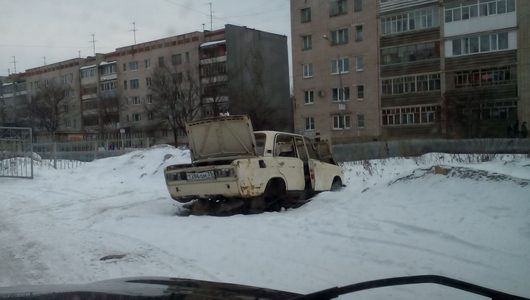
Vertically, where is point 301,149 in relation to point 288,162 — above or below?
above

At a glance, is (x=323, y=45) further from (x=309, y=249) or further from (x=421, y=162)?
(x=309, y=249)

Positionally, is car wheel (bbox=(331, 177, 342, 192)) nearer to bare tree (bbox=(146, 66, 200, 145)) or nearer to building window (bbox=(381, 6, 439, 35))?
building window (bbox=(381, 6, 439, 35))

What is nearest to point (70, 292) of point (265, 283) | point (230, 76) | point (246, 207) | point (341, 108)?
point (265, 283)

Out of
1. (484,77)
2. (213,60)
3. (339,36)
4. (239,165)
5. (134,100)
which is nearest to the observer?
(239,165)

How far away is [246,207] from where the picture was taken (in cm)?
991

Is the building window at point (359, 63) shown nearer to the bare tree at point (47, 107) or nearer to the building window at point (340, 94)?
the building window at point (340, 94)

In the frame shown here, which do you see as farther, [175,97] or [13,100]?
[13,100]

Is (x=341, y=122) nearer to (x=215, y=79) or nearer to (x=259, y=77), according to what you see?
(x=259, y=77)

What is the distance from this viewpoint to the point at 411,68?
4484 cm

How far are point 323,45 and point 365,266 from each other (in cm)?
4525

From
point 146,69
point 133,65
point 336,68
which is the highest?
point 133,65

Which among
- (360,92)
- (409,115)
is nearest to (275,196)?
(409,115)

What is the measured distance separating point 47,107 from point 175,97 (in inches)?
684

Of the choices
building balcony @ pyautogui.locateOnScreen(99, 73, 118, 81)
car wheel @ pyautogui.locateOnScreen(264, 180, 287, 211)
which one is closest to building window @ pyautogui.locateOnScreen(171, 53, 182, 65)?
building balcony @ pyautogui.locateOnScreen(99, 73, 118, 81)
